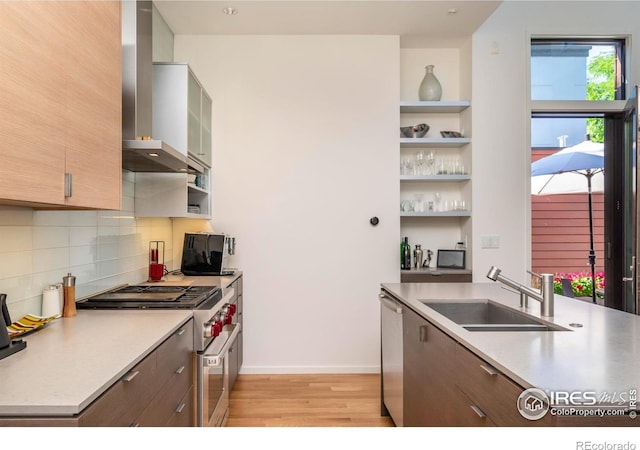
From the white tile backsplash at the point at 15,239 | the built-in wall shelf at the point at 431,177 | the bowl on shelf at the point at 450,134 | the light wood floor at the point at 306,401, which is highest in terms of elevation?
the bowl on shelf at the point at 450,134

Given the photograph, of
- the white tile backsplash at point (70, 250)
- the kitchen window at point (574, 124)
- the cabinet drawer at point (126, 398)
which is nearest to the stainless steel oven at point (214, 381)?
the cabinet drawer at point (126, 398)

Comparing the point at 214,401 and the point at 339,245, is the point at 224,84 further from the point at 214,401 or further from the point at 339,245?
the point at 214,401

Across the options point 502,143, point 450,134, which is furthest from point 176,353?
point 502,143

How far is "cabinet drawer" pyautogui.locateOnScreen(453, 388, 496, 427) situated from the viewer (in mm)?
1451

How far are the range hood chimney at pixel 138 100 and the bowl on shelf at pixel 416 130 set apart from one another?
218 centimetres

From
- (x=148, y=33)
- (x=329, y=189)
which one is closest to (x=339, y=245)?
(x=329, y=189)

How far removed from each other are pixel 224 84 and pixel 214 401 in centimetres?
269

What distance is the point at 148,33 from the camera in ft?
9.36

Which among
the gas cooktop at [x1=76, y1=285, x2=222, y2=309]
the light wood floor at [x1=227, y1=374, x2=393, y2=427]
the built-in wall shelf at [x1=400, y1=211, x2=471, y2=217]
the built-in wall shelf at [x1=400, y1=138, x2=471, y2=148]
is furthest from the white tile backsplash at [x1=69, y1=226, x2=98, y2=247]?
the built-in wall shelf at [x1=400, y1=138, x2=471, y2=148]

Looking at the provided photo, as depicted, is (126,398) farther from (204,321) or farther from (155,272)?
(155,272)

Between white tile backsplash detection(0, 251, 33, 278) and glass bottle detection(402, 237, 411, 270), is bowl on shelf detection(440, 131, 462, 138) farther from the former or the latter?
white tile backsplash detection(0, 251, 33, 278)

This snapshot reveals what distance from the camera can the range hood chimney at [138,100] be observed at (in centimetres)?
230

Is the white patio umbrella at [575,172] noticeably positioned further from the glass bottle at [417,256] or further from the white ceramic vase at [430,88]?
the glass bottle at [417,256]
